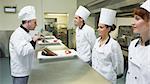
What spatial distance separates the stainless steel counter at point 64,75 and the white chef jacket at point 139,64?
25 centimetres

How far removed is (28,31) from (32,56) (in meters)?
0.28

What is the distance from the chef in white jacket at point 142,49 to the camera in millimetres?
1338

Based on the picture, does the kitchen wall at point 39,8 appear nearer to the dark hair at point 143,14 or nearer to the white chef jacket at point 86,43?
the white chef jacket at point 86,43

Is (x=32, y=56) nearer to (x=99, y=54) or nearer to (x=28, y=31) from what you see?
(x=28, y=31)

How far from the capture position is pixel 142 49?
4.62 ft

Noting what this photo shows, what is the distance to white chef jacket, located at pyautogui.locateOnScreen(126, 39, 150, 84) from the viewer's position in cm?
134

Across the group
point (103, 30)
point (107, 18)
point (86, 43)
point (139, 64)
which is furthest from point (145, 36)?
point (86, 43)

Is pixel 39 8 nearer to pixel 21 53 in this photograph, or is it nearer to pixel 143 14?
pixel 21 53

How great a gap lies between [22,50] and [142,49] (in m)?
1.24

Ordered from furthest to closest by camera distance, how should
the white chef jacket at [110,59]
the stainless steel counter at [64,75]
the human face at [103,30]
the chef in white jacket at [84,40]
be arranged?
the chef in white jacket at [84,40] < the human face at [103,30] < the white chef jacket at [110,59] < the stainless steel counter at [64,75]

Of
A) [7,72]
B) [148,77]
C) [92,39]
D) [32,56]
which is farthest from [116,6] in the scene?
[7,72]

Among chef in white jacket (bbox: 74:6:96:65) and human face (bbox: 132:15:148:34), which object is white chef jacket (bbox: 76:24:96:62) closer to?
chef in white jacket (bbox: 74:6:96:65)

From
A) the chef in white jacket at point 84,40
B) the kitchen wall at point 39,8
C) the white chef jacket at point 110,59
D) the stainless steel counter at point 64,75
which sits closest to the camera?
the stainless steel counter at point 64,75

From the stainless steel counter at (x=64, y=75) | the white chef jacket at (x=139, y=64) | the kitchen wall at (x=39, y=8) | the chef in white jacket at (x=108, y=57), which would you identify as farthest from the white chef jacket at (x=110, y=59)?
the kitchen wall at (x=39, y=8)
